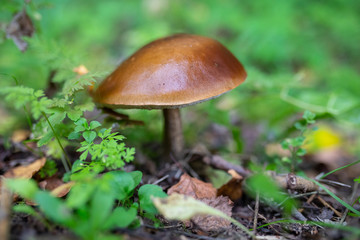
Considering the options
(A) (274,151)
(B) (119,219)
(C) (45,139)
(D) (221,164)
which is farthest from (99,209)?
(A) (274,151)

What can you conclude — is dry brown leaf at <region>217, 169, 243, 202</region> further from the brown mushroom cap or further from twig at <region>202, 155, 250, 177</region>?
the brown mushroom cap

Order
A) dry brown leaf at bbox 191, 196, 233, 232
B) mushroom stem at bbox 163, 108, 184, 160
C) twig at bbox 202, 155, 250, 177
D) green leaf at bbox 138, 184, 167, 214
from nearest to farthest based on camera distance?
green leaf at bbox 138, 184, 167, 214 < dry brown leaf at bbox 191, 196, 233, 232 < twig at bbox 202, 155, 250, 177 < mushroom stem at bbox 163, 108, 184, 160

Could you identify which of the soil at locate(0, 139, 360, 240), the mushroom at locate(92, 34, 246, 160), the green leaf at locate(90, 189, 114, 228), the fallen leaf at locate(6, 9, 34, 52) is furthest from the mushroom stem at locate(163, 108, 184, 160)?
the fallen leaf at locate(6, 9, 34, 52)

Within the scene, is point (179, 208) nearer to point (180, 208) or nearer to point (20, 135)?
point (180, 208)

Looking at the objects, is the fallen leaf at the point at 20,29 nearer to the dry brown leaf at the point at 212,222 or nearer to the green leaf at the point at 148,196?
the green leaf at the point at 148,196

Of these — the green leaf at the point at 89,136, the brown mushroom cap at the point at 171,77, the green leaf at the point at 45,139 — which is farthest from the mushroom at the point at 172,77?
the green leaf at the point at 45,139

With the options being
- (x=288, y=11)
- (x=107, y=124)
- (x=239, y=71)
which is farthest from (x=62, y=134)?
(x=288, y=11)

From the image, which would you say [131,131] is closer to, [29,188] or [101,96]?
[101,96]
